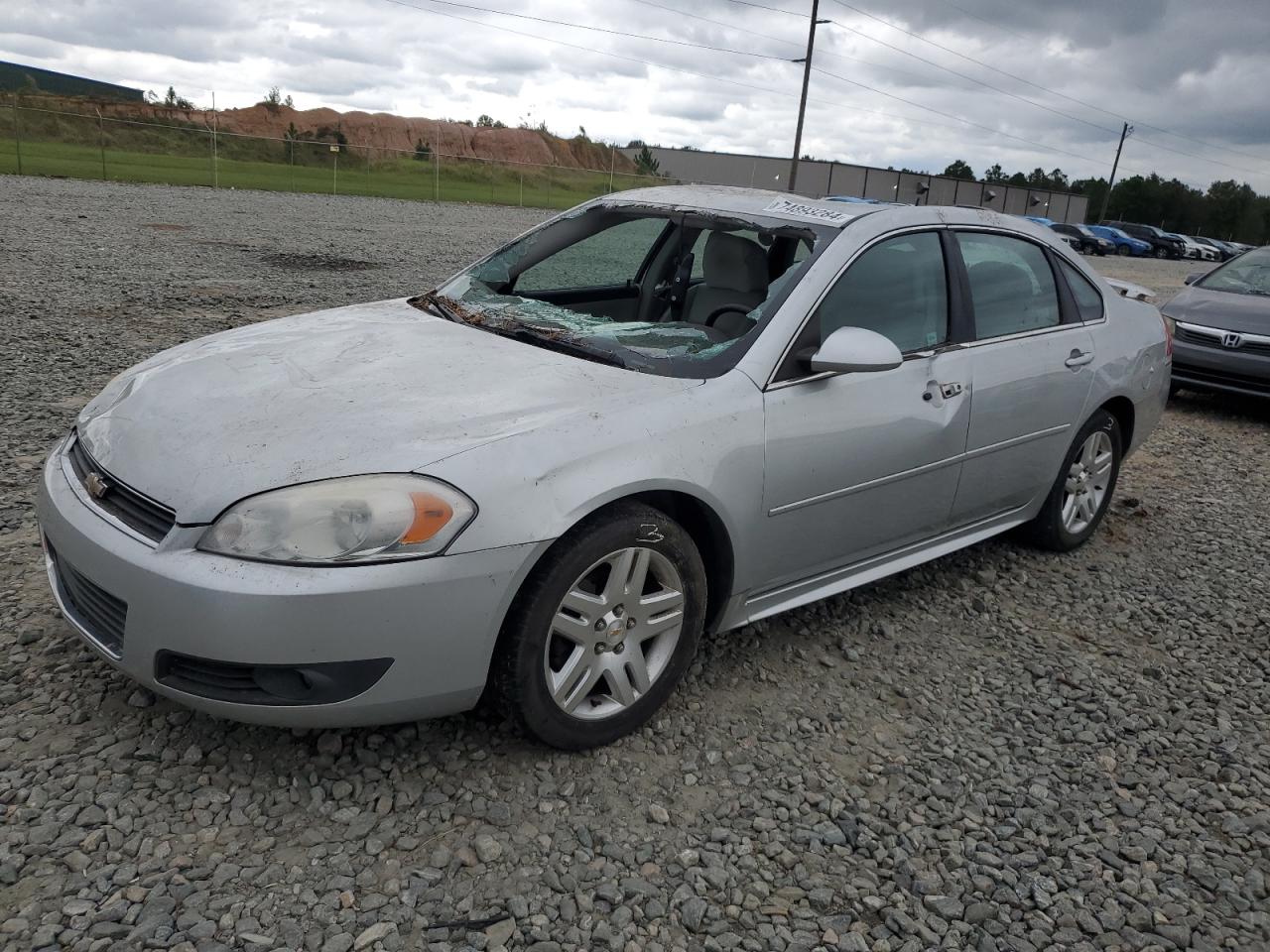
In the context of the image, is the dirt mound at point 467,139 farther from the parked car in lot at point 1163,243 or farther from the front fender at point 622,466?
the front fender at point 622,466

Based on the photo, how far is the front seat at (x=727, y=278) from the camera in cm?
370

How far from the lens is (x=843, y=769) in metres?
2.95

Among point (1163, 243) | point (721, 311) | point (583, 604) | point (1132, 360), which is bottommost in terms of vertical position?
point (583, 604)

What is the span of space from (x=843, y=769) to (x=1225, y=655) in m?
1.96

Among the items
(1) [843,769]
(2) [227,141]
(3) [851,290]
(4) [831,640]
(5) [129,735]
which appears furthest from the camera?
(2) [227,141]

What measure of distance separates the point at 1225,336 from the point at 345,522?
26.4ft

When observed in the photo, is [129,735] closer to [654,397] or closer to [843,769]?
[654,397]

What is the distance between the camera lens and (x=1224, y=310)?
833cm

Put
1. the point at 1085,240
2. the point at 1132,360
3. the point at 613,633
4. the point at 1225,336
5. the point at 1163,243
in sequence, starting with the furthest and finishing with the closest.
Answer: the point at 1163,243 → the point at 1085,240 → the point at 1225,336 → the point at 1132,360 → the point at 613,633

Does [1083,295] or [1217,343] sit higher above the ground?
[1083,295]

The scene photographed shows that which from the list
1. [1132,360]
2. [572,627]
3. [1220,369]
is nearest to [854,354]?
[572,627]

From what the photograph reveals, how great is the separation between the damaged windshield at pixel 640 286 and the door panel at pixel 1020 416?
917 mm

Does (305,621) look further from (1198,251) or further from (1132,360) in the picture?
(1198,251)

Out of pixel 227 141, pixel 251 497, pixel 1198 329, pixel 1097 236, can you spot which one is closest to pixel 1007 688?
pixel 251 497
